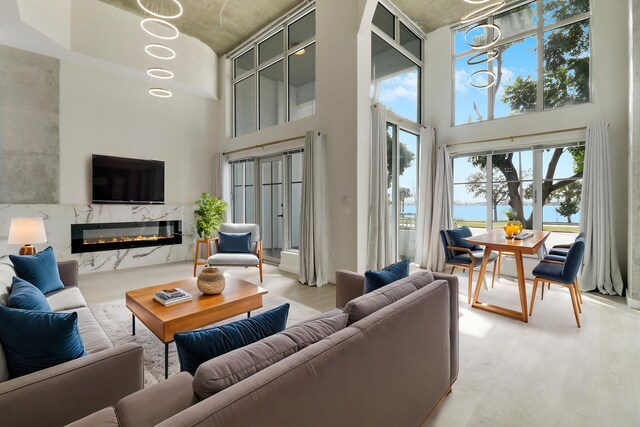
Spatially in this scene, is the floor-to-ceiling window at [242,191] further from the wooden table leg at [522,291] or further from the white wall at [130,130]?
the wooden table leg at [522,291]

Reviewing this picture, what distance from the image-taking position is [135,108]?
235 inches

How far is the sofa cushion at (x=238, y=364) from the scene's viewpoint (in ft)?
2.92

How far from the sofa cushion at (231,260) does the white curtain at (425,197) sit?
3130mm

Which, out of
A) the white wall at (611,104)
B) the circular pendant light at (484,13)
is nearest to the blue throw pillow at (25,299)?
the circular pendant light at (484,13)

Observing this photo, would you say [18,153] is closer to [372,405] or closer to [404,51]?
[372,405]

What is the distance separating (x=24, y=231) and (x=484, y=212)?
660 centimetres

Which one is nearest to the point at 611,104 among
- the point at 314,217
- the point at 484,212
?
the point at 484,212

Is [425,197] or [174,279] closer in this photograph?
[174,279]

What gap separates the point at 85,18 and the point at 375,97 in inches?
197

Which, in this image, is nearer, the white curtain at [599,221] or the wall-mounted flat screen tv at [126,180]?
the white curtain at [599,221]

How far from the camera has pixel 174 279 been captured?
504 cm

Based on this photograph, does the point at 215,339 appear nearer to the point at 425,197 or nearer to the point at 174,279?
the point at 174,279

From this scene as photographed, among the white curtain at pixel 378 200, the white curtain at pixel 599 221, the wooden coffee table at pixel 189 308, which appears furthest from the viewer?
the white curtain at pixel 378 200

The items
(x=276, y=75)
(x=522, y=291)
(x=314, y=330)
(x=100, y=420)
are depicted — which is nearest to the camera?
(x=100, y=420)
